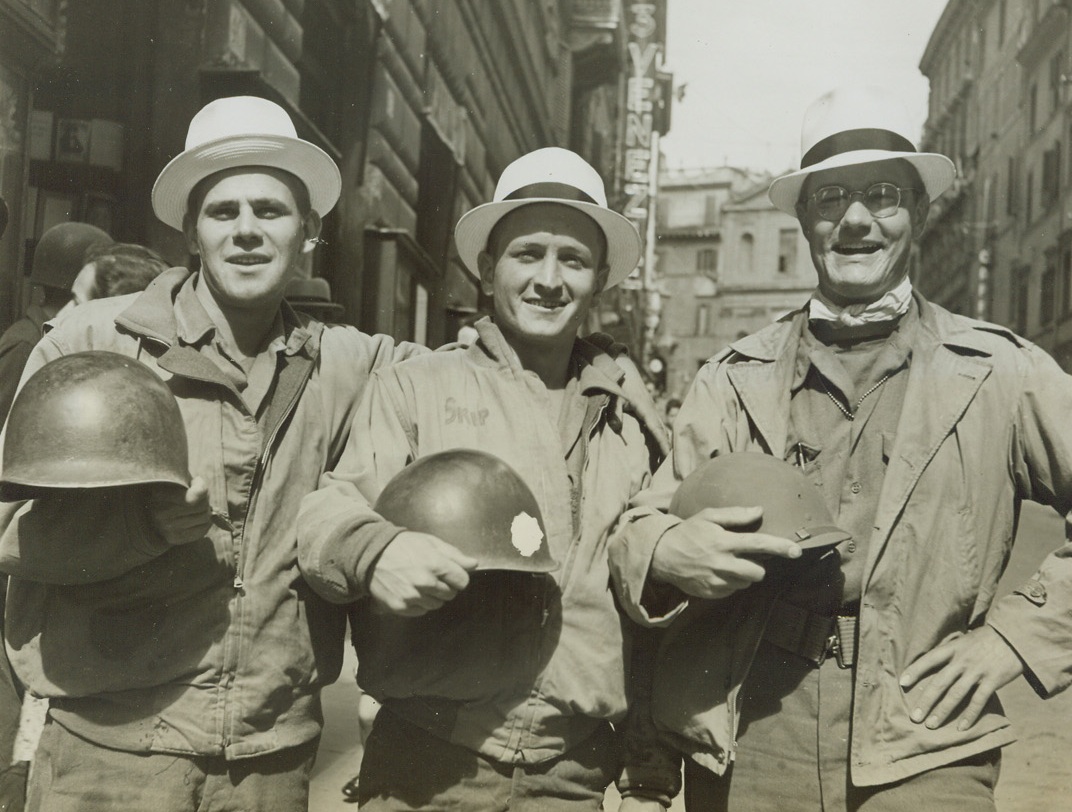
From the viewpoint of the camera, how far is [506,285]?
3713 mm

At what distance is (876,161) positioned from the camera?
12.0 ft

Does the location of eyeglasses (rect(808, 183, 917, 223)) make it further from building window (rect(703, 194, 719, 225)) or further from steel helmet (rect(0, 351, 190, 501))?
building window (rect(703, 194, 719, 225))

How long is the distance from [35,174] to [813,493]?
4902mm

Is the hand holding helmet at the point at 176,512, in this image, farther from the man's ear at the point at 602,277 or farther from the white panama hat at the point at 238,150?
the man's ear at the point at 602,277

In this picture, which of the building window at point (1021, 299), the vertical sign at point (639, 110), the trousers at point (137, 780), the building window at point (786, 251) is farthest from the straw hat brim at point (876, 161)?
the building window at point (786, 251)

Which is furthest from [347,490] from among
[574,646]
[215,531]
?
[574,646]

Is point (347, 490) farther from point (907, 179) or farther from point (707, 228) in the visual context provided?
point (707, 228)

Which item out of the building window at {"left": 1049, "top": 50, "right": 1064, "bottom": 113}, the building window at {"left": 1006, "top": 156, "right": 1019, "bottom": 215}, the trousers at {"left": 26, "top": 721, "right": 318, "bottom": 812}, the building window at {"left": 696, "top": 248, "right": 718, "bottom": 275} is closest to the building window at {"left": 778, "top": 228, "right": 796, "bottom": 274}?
the building window at {"left": 696, "top": 248, "right": 718, "bottom": 275}

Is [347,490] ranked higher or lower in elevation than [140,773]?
higher

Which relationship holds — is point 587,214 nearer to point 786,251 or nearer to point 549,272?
point 549,272

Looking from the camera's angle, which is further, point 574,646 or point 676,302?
point 676,302

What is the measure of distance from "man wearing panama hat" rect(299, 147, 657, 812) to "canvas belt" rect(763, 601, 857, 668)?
1.49ft

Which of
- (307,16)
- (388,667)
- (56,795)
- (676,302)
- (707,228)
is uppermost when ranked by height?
(707,228)

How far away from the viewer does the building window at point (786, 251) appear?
99438 mm
